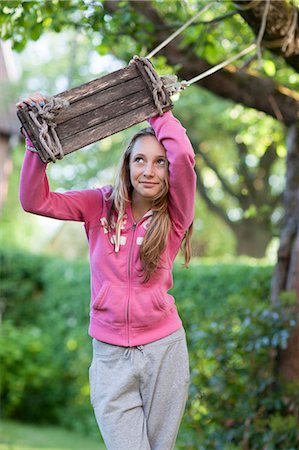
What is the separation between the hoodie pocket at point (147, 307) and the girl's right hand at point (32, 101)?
0.80 meters

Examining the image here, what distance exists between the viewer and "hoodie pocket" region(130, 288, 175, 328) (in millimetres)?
3180

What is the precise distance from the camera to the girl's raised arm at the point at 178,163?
122 inches

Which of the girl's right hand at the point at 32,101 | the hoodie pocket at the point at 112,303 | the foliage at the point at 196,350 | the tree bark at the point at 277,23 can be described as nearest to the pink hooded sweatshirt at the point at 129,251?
the hoodie pocket at the point at 112,303

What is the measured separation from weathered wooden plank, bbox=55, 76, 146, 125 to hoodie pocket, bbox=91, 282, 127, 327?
0.66 metres

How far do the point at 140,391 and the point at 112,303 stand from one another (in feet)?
1.21

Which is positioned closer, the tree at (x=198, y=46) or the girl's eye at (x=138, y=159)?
the girl's eye at (x=138, y=159)

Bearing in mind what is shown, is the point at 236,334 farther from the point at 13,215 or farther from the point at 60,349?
the point at 13,215

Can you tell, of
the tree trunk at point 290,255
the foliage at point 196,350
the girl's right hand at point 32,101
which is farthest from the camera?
the tree trunk at point 290,255

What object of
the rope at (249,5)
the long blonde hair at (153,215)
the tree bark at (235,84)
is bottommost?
the long blonde hair at (153,215)

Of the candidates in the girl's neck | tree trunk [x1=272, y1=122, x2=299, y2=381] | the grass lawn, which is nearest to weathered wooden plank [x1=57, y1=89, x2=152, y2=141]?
the girl's neck

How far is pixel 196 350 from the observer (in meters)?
5.89

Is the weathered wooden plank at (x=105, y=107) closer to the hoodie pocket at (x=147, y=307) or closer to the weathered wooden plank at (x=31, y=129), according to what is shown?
the weathered wooden plank at (x=31, y=129)

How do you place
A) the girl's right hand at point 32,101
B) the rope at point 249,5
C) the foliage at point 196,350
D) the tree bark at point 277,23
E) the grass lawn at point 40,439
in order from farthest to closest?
1. the grass lawn at point 40,439
2. the foliage at point 196,350
3. the tree bark at point 277,23
4. the rope at point 249,5
5. the girl's right hand at point 32,101

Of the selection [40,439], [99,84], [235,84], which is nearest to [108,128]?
[99,84]
